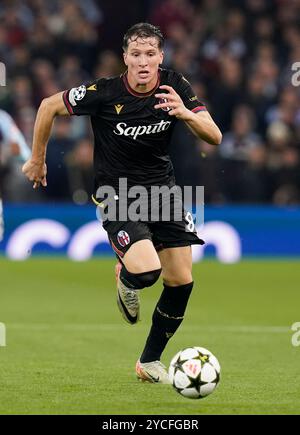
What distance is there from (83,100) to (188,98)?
688 millimetres

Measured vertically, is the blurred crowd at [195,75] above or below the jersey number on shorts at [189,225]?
above

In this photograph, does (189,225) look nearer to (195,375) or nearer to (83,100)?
(83,100)

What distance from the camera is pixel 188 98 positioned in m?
7.45

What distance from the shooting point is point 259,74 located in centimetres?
1767

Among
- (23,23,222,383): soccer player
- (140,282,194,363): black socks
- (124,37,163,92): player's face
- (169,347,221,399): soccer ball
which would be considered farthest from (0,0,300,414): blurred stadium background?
(124,37,163,92): player's face

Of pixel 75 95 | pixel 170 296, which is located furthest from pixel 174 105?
pixel 170 296

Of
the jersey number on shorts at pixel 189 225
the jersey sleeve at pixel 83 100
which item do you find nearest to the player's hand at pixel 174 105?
the jersey sleeve at pixel 83 100

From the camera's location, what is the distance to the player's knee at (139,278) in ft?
23.8

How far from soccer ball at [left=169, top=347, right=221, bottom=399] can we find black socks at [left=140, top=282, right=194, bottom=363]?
2.23 feet

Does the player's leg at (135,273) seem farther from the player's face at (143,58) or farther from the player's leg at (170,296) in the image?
the player's face at (143,58)

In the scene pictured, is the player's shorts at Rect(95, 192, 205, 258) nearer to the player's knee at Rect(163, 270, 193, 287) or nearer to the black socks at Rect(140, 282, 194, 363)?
the player's knee at Rect(163, 270, 193, 287)

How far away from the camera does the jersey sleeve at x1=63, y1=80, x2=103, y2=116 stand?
749cm

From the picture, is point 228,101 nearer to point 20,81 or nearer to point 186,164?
point 186,164

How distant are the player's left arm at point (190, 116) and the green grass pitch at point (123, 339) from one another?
1612 mm
